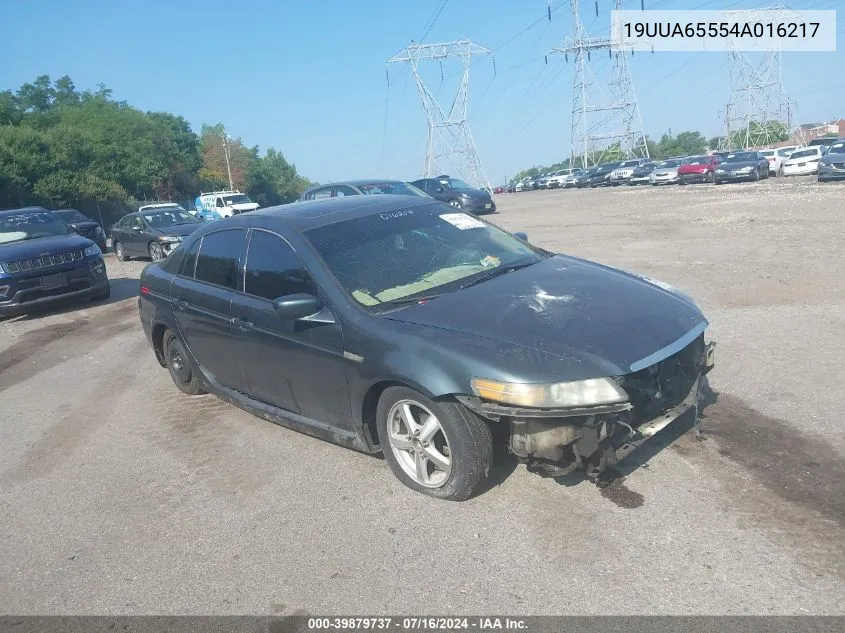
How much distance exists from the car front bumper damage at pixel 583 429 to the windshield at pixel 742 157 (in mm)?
34640

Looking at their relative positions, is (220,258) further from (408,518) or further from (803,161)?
(803,161)

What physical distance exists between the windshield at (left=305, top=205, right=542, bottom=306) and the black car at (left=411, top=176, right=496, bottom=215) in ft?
71.9

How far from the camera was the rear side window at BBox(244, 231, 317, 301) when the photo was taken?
465 centimetres

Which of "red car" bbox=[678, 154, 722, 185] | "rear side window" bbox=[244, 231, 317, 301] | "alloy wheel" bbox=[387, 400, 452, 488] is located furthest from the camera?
"red car" bbox=[678, 154, 722, 185]

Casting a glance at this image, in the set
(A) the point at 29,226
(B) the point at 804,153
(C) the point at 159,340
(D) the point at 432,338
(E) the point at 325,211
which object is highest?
(E) the point at 325,211

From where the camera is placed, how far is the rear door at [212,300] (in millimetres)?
5285

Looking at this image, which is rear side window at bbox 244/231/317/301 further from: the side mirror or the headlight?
the headlight

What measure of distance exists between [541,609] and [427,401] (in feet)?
3.98

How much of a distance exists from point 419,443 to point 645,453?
1.43m

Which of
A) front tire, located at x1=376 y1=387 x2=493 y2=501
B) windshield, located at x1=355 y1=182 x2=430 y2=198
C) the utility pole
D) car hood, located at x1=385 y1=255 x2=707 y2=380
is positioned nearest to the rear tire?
windshield, located at x1=355 y1=182 x2=430 y2=198

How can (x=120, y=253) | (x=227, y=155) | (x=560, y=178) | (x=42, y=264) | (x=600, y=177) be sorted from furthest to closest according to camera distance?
(x=227, y=155), (x=560, y=178), (x=600, y=177), (x=120, y=253), (x=42, y=264)

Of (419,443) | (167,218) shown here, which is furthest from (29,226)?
(419,443)

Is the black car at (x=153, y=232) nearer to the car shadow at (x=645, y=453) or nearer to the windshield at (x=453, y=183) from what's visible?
the windshield at (x=453, y=183)

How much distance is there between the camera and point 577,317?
401 cm
